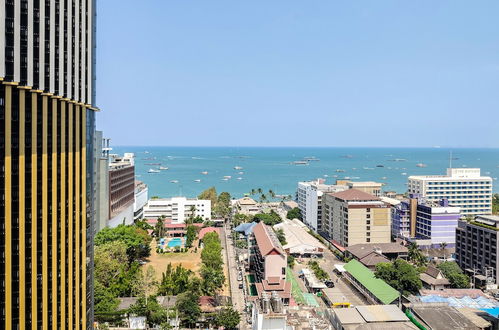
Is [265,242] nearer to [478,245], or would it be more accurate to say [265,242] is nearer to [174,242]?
[174,242]

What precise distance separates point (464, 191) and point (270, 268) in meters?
52.2

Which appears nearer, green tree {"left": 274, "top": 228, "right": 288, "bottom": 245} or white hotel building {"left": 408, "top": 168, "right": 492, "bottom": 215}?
green tree {"left": 274, "top": 228, "right": 288, "bottom": 245}

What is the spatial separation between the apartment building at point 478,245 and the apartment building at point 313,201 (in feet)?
82.4

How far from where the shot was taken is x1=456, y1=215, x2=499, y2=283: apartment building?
4247cm

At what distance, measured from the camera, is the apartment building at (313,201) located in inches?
2785

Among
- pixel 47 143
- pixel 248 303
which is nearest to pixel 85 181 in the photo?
pixel 47 143

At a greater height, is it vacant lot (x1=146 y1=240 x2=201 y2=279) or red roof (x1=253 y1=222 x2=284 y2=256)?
red roof (x1=253 y1=222 x2=284 y2=256)

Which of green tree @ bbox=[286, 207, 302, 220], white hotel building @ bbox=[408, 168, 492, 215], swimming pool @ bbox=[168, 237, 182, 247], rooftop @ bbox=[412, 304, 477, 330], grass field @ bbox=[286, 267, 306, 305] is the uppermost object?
white hotel building @ bbox=[408, 168, 492, 215]

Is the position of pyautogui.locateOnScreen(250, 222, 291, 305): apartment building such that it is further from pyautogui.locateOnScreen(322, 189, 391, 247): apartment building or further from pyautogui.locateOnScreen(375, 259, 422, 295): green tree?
pyautogui.locateOnScreen(322, 189, 391, 247): apartment building

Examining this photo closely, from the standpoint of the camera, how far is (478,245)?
44.6 metres

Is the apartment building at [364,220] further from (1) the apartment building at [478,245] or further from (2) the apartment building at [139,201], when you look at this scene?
(2) the apartment building at [139,201]

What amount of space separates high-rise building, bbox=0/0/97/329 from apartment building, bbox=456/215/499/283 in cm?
3828

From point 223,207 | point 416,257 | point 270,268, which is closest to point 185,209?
point 223,207

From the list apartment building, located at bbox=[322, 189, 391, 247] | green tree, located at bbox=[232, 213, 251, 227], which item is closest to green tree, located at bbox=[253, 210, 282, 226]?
green tree, located at bbox=[232, 213, 251, 227]
